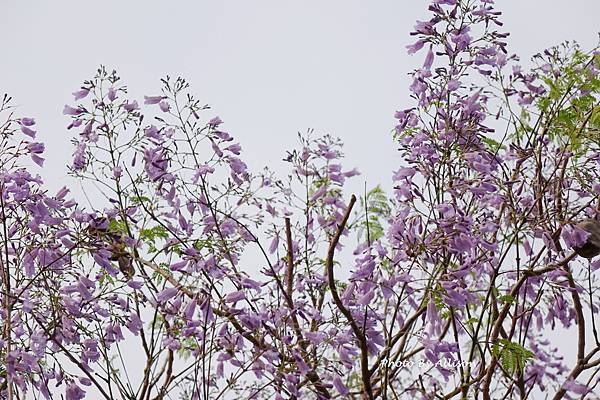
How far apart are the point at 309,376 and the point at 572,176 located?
0.86 m

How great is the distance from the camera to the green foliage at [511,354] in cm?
192

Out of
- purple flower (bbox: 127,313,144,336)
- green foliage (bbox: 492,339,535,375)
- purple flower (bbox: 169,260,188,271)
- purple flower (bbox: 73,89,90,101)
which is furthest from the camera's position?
purple flower (bbox: 73,89,90,101)

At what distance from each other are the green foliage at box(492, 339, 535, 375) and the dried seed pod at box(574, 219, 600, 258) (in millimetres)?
289

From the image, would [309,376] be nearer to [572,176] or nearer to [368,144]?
[572,176]

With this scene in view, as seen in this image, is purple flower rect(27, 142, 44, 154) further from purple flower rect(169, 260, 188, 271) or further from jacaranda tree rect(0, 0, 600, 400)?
purple flower rect(169, 260, 188, 271)

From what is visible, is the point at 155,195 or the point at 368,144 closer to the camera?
the point at 155,195

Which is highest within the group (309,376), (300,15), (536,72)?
(300,15)

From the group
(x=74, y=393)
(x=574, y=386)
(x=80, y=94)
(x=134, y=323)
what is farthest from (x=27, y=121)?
(x=574, y=386)

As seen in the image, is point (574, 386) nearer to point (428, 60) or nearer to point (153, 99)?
point (428, 60)

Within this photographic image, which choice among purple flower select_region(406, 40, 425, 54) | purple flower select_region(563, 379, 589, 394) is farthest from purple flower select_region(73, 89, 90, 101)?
purple flower select_region(563, 379, 589, 394)

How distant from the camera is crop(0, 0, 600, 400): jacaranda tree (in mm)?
2004

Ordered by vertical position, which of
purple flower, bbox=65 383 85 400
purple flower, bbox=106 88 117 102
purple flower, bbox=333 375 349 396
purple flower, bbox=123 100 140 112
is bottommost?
purple flower, bbox=333 375 349 396

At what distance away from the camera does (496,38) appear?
2.30 meters

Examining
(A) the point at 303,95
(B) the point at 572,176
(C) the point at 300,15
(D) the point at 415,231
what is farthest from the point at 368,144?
(D) the point at 415,231
